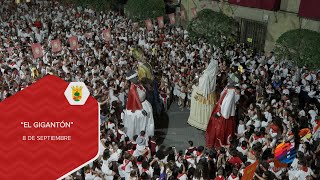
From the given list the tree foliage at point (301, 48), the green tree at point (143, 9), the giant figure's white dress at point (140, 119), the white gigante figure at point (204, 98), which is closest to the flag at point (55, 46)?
the green tree at point (143, 9)

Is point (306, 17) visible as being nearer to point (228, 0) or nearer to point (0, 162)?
point (228, 0)

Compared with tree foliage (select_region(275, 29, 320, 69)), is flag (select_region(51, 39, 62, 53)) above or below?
below

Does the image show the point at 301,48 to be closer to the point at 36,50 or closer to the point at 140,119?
the point at 140,119

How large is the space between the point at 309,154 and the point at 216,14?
9.34 m

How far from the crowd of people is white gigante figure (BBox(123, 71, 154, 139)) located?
1.49 feet

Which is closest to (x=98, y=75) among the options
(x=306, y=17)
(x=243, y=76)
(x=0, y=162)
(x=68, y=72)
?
(x=68, y=72)

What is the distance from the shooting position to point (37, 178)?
8.41 ft

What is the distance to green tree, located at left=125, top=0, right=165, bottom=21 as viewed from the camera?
19938 millimetres

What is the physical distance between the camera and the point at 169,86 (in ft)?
46.2

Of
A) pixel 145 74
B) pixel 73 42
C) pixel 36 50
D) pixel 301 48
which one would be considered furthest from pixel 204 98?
pixel 36 50

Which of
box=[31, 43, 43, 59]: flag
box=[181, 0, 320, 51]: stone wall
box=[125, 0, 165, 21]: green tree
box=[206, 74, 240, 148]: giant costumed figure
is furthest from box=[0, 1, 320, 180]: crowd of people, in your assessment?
box=[181, 0, 320, 51]: stone wall

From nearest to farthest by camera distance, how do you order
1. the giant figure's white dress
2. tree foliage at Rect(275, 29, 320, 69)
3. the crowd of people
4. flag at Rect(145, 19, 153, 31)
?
1. the crowd of people
2. the giant figure's white dress
3. tree foliage at Rect(275, 29, 320, 69)
4. flag at Rect(145, 19, 153, 31)

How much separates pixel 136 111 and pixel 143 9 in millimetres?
10098

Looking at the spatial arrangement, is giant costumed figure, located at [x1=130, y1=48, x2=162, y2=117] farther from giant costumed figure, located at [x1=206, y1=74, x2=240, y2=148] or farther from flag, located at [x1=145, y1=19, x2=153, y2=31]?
flag, located at [x1=145, y1=19, x2=153, y2=31]
